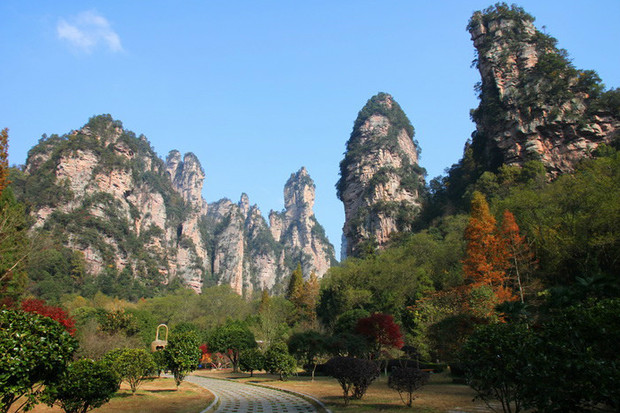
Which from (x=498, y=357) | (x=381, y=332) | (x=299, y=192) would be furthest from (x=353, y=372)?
(x=299, y=192)

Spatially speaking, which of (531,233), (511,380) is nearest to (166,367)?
(511,380)

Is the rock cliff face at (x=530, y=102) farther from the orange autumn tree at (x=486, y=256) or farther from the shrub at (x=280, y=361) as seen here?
the shrub at (x=280, y=361)

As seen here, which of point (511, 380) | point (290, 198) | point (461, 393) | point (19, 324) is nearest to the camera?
point (19, 324)

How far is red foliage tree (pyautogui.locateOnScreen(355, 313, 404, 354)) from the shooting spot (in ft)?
78.2

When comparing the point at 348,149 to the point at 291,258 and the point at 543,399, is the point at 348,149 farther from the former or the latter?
the point at 543,399

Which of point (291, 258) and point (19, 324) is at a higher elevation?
point (291, 258)

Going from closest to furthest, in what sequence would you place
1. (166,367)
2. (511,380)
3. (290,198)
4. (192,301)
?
(511,380), (166,367), (192,301), (290,198)

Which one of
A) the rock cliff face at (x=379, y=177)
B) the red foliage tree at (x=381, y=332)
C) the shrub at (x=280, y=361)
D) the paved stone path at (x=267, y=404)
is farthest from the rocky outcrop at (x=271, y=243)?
the paved stone path at (x=267, y=404)

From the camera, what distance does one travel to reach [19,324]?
614 cm

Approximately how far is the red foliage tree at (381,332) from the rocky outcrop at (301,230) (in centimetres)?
11487

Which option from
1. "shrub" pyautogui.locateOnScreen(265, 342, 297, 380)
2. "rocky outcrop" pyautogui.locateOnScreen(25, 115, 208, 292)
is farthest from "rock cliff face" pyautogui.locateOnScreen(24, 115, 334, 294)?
"shrub" pyautogui.locateOnScreen(265, 342, 297, 380)

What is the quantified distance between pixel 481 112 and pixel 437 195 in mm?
16872

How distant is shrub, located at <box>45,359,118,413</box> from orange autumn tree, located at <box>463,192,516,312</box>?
2296 centimetres

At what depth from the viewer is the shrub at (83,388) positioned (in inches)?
367
